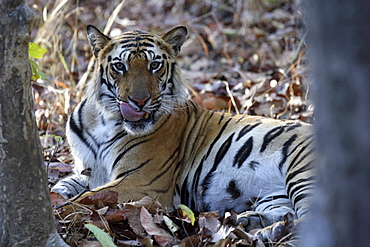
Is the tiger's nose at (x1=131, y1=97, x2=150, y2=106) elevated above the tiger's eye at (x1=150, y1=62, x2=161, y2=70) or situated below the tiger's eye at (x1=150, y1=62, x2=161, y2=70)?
below

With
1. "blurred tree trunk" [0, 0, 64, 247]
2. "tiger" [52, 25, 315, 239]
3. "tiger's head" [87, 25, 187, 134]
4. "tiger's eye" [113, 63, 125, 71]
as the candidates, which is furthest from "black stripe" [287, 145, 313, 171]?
"blurred tree trunk" [0, 0, 64, 247]

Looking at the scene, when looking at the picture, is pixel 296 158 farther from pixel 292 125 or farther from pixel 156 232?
pixel 156 232

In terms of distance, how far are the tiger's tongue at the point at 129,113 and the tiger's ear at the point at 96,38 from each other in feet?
1.92

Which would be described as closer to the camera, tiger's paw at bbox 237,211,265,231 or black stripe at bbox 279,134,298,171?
tiger's paw at bbox 237,211,265,231

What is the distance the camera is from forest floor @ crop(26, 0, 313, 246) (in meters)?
2.95

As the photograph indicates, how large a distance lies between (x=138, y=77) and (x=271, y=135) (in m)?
1.08

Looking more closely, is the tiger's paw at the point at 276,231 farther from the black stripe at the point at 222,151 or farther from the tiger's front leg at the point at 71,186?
the tiger's front leg at the point at 71,186

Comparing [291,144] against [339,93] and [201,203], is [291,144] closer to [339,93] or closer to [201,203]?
[201,203]

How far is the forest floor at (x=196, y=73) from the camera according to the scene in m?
2.95

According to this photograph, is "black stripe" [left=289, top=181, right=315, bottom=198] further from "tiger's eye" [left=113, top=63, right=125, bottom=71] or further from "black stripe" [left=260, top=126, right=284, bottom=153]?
"tiger's eye" [left=113, top=63, right=125, bottom=71]

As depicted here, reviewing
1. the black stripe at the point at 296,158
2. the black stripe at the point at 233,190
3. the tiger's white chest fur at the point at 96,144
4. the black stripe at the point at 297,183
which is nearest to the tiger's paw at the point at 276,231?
the black stripe at the point at 297,183

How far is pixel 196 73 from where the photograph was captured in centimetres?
782

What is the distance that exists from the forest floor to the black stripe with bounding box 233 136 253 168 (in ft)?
2.12

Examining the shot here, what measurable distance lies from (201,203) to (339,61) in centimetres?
239
